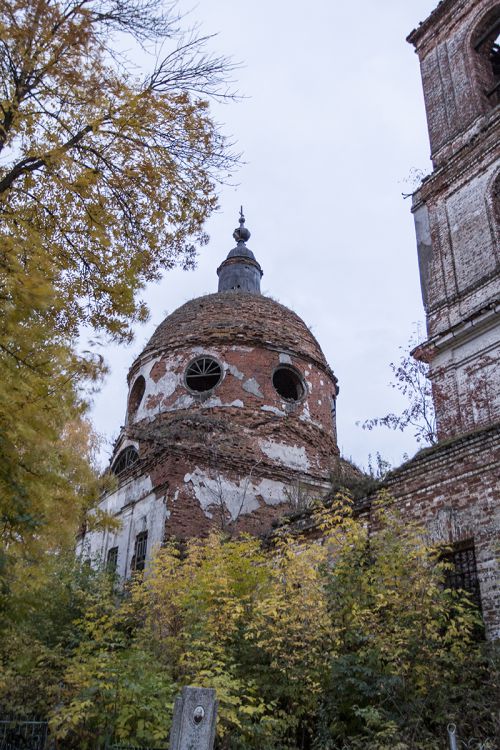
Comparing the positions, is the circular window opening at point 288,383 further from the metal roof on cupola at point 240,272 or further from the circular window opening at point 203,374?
the metal roof on cupola at point 240,272

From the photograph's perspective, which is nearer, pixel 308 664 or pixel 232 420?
pixel 308 664

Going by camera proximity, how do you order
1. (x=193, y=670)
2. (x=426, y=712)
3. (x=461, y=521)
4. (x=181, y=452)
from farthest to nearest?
(x=181, y=452), (x=461, y=521), (x=193, y=670), (x=426, y=712)

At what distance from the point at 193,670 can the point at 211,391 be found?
9.70 metres

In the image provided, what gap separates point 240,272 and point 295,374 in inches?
272

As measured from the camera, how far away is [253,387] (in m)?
16.9

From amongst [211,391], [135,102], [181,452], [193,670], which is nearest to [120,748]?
[193,670]

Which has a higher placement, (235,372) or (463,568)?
(235,372)

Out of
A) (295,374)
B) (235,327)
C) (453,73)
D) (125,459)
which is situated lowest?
(125,459)

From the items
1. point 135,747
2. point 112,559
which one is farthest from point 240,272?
point 135,747

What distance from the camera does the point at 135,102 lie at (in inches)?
272

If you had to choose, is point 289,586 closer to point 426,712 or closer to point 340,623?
point 340,623

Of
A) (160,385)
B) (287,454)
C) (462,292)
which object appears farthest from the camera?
(160,385)

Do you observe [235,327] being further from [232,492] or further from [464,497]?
[464,497]

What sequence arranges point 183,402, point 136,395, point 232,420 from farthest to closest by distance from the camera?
1. point 136,395
2. point 183,402
3. point 232,420
